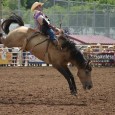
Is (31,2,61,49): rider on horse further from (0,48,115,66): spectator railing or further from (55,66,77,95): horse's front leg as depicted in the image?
(0,48,115,66): spectator railing

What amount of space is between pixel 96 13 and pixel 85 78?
34.7 metres

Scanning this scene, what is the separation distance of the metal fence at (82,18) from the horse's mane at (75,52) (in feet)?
103

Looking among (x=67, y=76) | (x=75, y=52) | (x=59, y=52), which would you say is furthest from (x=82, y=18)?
(x=75, y=52)

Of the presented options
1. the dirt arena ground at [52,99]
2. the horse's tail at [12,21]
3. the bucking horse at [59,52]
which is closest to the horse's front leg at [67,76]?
the bucking horse at [59,52]

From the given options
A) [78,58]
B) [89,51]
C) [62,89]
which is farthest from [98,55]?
[78,58]

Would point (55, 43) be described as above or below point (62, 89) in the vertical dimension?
above

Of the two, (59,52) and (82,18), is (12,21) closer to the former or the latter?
(59,52)

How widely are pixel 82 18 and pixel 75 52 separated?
33.6 m

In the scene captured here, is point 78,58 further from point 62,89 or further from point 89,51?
point 89,51

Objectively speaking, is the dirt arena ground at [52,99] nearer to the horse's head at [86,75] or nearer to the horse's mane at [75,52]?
the horse's head at [86,75]

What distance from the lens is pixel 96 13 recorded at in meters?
46.8

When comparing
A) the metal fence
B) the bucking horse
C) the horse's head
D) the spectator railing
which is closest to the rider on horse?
the bucking horse

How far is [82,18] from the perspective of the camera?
45.8m

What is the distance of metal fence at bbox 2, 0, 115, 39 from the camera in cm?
4456
